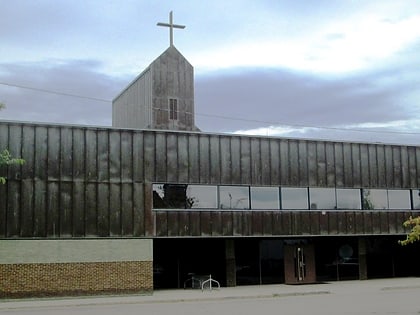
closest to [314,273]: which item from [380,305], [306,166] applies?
[306,166]

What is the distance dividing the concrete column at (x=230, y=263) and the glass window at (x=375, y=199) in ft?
21.9

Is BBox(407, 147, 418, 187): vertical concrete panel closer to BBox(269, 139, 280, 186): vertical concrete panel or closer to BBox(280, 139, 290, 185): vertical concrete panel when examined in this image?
BBox(280, 139, 290, 185): vertical concrete panel

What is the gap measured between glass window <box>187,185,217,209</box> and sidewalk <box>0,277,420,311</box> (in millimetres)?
3580

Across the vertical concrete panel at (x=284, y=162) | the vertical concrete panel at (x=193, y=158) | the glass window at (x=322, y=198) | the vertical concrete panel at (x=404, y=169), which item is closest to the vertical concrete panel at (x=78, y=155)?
the vertical concrete panel at (x=193, y=158)

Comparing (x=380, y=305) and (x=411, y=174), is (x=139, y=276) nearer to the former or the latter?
(x=380, y=305)

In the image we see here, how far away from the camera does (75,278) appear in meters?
24.1

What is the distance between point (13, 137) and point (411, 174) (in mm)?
18995

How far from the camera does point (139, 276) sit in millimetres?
25031

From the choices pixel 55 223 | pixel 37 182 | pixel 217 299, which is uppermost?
pixel 37 182

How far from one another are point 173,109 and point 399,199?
1188 cm

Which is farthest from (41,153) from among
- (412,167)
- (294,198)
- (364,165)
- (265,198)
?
(412,167)

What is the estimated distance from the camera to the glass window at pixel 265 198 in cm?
2778

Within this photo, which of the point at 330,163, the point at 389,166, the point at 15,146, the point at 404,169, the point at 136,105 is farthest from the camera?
the point at 136,105

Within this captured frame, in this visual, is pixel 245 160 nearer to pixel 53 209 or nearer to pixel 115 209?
pixel 115 209
